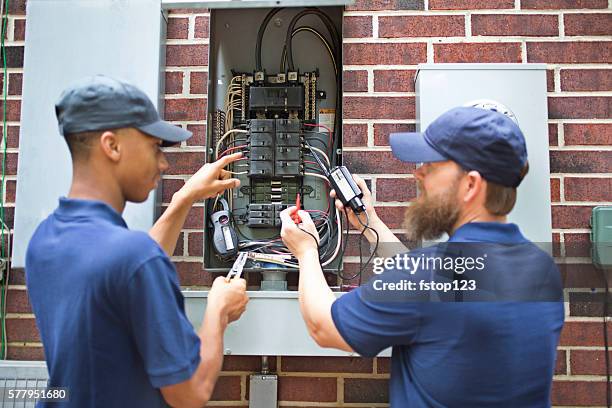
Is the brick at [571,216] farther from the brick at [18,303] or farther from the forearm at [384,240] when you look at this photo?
the brick at [18,303]

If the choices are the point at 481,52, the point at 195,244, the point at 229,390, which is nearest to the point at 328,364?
the point at 229,390

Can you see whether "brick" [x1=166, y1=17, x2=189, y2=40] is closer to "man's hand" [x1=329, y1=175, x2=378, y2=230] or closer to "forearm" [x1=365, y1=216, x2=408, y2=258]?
"man's hand" [x1=329, y1=175, x2=378, y2=230]

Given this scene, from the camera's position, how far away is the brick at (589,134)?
1622 millimetres

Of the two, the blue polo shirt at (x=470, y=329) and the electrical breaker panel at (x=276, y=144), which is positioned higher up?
the electrical breaker panel at (x=276, y=144)

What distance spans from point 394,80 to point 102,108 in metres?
0.92

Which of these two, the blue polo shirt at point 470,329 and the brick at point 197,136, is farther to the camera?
the brick at point 197,136

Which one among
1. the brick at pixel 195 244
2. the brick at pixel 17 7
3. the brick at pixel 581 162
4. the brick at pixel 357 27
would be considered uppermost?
the brick at pixel 17 7

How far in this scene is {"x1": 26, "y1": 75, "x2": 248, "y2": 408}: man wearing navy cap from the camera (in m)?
0.95

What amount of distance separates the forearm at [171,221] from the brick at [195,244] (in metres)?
0.17

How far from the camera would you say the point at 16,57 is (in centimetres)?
175

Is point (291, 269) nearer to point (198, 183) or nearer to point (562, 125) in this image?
point (198, 183)

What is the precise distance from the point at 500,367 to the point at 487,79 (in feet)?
2.70

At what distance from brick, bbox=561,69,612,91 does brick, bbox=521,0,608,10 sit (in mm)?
200

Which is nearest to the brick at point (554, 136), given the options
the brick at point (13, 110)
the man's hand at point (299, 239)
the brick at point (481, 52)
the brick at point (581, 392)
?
the brick at point (481, 52)
